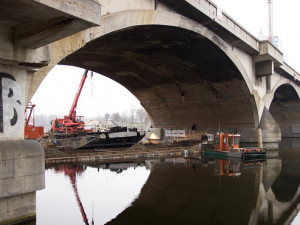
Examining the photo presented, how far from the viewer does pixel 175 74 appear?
31.4 meters

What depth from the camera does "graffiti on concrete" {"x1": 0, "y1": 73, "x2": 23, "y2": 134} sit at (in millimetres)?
8484

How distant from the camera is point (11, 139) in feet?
28.4

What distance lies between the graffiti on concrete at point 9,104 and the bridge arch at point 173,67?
2.65 m

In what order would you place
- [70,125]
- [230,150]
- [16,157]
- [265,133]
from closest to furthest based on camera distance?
[16,157] → [230,150] → [265,133] → [70,125]

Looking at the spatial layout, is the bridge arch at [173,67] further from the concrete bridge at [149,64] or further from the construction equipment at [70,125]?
the construction equipment at [70,125]

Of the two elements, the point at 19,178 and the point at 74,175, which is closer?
the point at 19,178

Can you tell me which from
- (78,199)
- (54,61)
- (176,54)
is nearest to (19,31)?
(54,61)

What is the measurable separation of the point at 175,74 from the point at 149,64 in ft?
11.5

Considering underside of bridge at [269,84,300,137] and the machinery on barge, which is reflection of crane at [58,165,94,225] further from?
underside of bridge at [269,84,300,137]

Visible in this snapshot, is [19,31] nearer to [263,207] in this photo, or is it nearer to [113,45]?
[263,207]

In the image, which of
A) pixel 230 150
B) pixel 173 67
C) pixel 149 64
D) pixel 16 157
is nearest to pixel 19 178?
pixel 16 157

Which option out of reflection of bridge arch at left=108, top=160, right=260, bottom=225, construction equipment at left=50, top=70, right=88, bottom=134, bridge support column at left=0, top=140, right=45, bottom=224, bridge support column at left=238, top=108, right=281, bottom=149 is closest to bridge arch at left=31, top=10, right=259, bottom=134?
bridge support column at left=238, top=108, right=281, bottom=149

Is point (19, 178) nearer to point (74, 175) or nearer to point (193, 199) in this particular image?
point (193, 199)

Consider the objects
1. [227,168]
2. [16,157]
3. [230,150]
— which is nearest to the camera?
[16,157]
